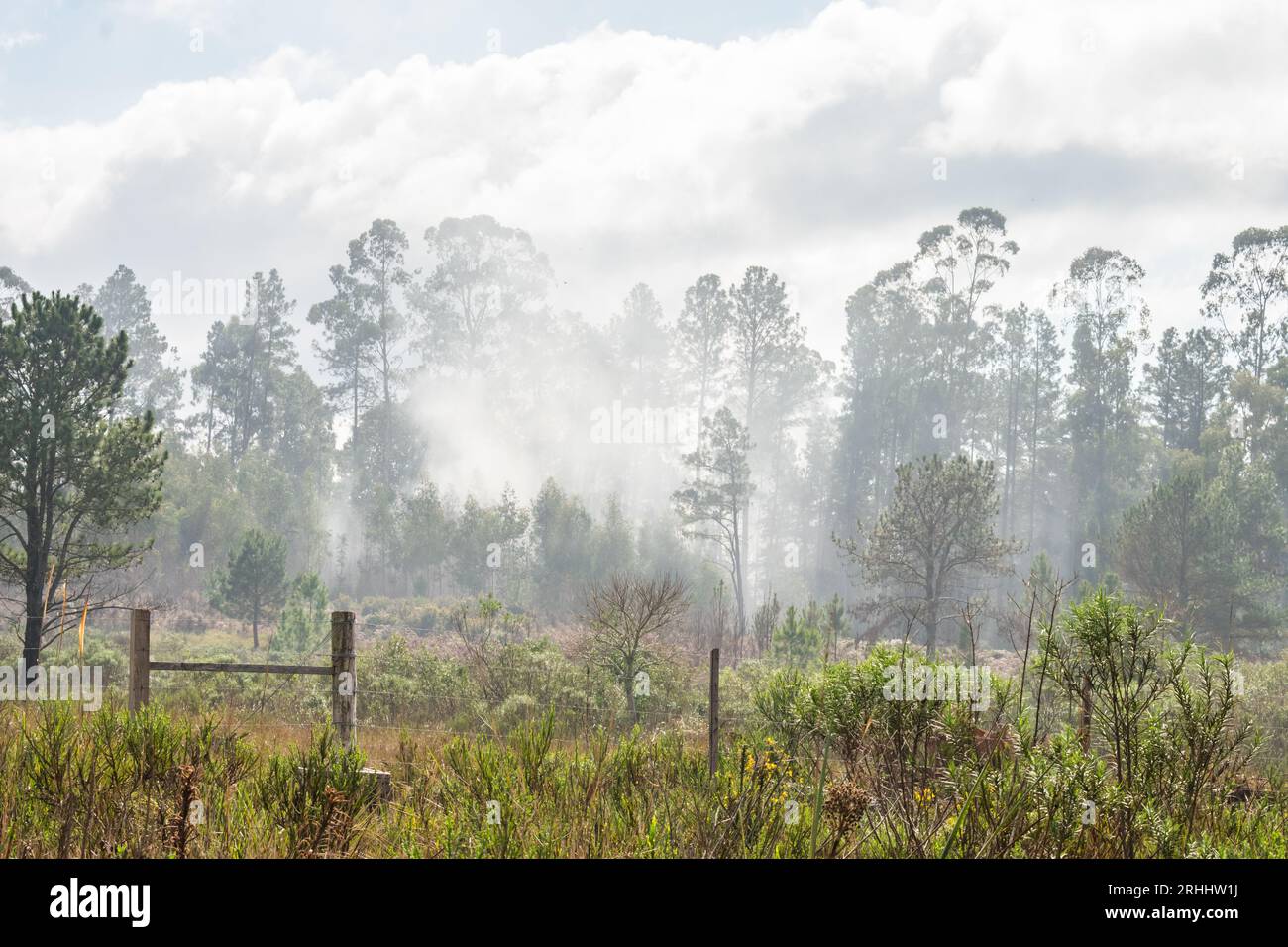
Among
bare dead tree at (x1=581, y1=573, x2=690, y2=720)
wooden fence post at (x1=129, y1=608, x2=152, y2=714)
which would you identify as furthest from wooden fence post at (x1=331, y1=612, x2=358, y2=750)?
bare dead tree at (x1=581, y1=573, x2=690, y2=720)

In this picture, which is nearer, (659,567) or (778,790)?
(778,790)

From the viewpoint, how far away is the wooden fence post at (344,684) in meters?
8.08

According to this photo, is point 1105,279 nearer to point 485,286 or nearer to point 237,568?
point 485,286

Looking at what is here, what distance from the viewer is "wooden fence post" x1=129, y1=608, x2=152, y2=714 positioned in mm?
8664

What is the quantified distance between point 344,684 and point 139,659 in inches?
82.9

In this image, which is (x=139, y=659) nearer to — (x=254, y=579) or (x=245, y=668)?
(x=245, y=668)

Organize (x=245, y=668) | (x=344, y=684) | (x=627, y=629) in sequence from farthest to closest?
(x=627, y=629) → (x=344, y=684) → (x=245, y=668)

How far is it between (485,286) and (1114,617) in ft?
209

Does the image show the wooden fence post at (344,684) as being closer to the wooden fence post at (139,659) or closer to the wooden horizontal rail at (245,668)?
the wooden horizontal rail at (245,668)

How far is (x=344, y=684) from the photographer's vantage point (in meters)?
8.18

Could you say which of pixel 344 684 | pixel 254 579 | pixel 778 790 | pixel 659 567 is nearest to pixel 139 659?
pixel 344 684

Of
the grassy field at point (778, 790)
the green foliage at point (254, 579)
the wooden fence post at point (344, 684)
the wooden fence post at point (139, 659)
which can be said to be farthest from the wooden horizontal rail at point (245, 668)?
the green foliage at point (254, 579)

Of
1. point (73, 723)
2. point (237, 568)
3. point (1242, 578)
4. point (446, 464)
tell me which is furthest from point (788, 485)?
point (73, 723)

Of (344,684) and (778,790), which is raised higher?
(778,790)
